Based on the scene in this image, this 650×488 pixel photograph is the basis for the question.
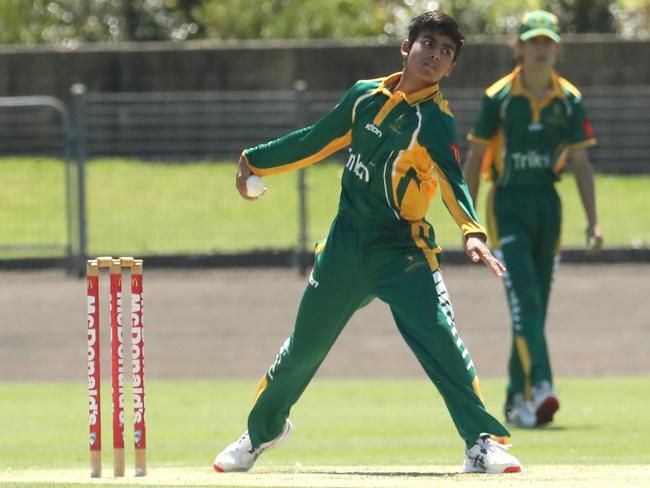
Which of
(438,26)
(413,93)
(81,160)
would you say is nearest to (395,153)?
(413,93)

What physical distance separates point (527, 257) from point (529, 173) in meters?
0.57

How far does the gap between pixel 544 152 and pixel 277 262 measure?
9.62m

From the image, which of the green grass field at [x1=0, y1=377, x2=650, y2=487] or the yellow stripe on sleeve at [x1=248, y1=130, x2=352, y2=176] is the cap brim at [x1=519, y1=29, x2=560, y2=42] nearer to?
the green grass field at [x1=0, y1=377, x2=650, y2=487]

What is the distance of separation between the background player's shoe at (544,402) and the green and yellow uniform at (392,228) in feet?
10.5

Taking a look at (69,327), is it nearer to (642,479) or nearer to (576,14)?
(642,479)

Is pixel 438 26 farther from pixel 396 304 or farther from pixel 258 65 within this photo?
pixel 258 65

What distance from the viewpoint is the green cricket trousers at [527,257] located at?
1195 centimetres

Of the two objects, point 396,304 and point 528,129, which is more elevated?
point 528,129

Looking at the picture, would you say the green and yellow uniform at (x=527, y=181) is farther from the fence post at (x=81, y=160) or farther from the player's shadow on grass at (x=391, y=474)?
the fence post at (x=81, y=160)

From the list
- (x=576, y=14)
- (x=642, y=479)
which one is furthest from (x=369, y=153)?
(x=576, y=14)

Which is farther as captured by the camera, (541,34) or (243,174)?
(541,34)

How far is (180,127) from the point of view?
72.7ft

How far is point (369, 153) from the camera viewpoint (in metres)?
8.59

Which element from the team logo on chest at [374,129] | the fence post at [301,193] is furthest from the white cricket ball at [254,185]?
the fence post at [301,193]
